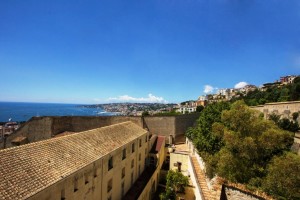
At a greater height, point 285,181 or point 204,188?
point 285,181

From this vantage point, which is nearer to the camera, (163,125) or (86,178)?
(86,178)

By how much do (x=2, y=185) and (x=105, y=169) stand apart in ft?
25.8

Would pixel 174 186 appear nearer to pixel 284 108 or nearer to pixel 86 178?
pixel 86 178

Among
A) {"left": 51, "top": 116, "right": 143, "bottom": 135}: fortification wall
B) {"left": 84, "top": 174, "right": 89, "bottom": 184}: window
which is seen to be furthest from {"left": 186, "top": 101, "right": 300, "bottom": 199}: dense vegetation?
{"left": 51, "top": 116, "right": 143, "bottom": 135}: fortification wall

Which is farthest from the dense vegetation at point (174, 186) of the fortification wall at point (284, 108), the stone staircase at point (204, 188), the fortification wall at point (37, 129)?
the fortification wall at point (37, 129)

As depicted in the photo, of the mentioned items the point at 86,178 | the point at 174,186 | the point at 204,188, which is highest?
the point at 86,178

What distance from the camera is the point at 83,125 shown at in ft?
132

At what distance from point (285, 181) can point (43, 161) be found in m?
13.3

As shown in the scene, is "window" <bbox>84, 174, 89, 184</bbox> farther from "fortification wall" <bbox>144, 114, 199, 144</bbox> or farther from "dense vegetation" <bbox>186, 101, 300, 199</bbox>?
"fortification wall" <bbox>144, 114, 199, 144</bbox>

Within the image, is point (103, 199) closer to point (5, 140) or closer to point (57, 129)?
point (57, 129)

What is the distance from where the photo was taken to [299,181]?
1040 centimetres

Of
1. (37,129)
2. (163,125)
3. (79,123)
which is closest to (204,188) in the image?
(163,125)

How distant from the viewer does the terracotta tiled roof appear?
8.45m

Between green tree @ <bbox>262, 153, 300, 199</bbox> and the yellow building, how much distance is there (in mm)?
10729
